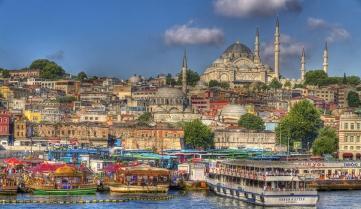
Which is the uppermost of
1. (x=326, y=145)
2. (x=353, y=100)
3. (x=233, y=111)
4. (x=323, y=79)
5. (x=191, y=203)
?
(x=323, y=79)

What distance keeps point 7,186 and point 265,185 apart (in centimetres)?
802

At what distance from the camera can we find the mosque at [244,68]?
9012 cm

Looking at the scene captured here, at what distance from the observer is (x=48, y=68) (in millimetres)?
89812

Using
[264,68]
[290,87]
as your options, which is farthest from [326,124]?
[264,68]

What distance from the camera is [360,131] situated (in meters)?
47.6

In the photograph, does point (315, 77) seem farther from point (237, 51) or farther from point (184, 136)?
point (184, 136)

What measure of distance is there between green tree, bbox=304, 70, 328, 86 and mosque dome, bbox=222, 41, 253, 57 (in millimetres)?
8036

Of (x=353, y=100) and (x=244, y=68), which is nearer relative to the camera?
(x=353, y=100)

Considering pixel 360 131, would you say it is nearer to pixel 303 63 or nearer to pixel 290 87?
pixel 290 87

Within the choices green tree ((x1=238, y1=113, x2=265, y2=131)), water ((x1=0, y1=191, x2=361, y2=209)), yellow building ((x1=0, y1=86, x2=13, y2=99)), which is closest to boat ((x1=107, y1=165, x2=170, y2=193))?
water ((x1=0, y1=191, x2=361, y2=209))

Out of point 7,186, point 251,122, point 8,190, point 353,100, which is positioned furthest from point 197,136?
point 8,190

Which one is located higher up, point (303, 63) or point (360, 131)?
point (303, 63)

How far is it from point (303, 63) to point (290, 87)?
7350 mm

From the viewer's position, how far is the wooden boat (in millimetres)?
30047
